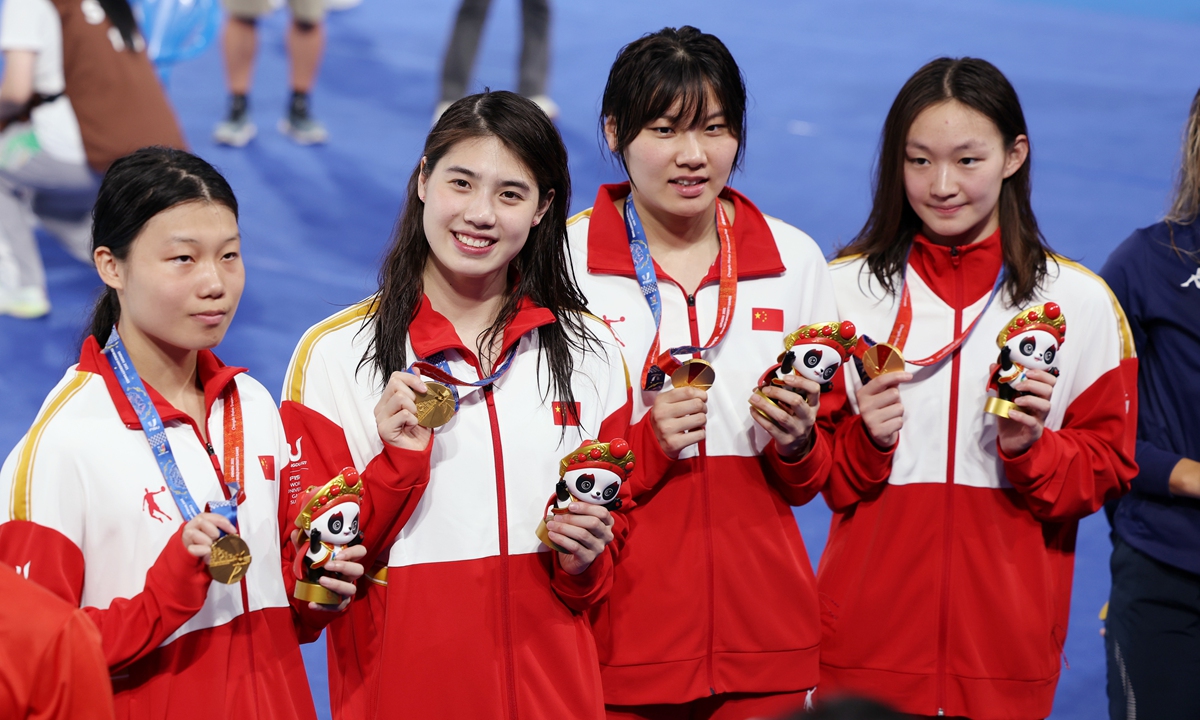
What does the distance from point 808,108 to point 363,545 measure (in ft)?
25.1

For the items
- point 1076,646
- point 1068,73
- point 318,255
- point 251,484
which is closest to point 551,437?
point 251,484

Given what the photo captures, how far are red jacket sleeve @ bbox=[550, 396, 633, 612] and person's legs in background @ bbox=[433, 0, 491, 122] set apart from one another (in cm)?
571

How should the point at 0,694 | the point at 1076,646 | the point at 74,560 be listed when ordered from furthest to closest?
1. the point at 1076,646
2. the point at 74,560
3. the point at 0,694

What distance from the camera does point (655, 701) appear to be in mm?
2971

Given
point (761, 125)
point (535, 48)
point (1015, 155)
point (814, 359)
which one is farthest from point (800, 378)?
point (761, 125)

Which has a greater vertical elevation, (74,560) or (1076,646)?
(74,560)

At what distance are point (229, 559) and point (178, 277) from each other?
56cm

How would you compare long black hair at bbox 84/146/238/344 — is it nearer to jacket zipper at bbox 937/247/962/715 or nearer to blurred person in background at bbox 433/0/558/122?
jacket zipper at bbox 937/247/962/715

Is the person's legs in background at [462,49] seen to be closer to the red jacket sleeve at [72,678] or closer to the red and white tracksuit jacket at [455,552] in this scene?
the red and white tracksuit jacket at [455,552]

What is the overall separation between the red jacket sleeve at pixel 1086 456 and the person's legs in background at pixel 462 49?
5.70 meters

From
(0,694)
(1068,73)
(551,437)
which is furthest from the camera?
(1068,73)

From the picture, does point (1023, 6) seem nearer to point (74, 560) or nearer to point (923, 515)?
point (923, 515)

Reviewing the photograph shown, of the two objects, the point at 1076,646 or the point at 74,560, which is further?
the point at 1076,646

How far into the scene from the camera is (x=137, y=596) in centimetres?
225
